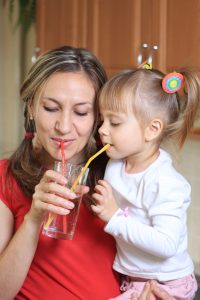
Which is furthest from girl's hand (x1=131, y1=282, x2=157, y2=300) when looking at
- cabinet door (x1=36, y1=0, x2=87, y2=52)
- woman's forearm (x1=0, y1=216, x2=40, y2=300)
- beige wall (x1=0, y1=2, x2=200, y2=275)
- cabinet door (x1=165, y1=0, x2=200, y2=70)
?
beige wall (x1=0, y1=2, x2=200, y2=275)

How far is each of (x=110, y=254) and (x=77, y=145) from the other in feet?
0.96

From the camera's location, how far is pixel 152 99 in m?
1.13

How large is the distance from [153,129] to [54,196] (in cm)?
29

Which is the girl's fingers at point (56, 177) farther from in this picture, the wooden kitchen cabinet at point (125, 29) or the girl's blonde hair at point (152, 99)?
the wooden kitchen cabinet at point (125, 29)

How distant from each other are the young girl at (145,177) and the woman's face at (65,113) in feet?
0.19

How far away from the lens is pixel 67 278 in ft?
4.03

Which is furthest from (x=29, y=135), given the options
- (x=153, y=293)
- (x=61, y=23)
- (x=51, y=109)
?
(x=61, y=23)

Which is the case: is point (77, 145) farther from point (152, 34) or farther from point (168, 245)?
point (152, 34)

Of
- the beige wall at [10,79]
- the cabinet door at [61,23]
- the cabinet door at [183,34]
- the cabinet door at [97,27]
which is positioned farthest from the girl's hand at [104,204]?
the beige wall at [10,79]

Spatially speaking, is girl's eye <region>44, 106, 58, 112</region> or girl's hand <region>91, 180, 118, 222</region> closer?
girl's hand <region>91, 180, 118, 222</region>

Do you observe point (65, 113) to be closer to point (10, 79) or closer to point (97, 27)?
point (97, 27)

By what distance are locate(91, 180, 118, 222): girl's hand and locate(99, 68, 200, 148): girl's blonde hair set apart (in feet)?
0.59

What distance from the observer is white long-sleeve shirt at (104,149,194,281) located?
3.41 ft

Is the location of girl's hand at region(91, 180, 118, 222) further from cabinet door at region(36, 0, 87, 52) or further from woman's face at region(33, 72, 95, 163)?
cabinet door at region(36, 0, 87, 52)
